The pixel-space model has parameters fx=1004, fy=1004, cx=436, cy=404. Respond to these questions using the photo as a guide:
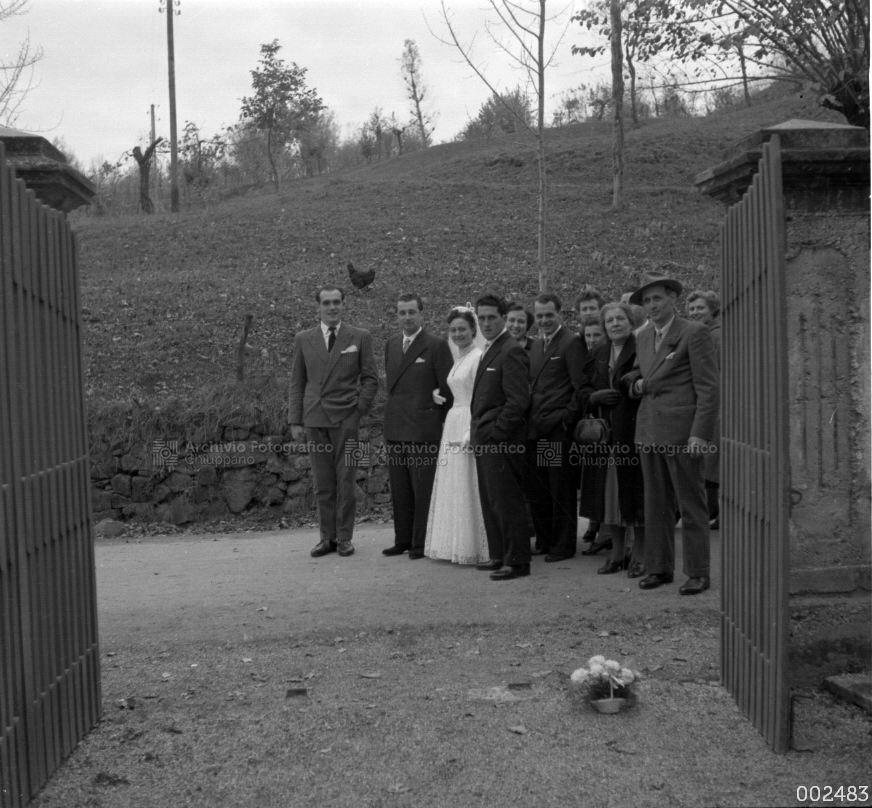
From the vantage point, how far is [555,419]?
26.9 ft

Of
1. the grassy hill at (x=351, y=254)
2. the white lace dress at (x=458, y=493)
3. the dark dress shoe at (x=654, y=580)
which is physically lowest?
the dark dress shoe at (x=654, y=580)

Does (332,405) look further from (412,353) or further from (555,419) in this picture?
(555,419)

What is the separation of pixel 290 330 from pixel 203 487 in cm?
530

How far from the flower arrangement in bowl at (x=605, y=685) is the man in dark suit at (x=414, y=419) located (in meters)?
3.89

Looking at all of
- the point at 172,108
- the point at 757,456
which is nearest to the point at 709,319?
the point at 757,456

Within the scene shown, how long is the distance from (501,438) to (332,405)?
1839mm

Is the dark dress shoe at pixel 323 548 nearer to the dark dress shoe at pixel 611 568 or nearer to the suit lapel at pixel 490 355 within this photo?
the suit lapel at pixel 490 355

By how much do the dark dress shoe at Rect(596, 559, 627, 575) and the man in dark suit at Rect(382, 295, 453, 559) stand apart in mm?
1630

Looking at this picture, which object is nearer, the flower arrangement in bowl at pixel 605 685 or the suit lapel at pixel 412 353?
the flower arrangement in bowl at pixel 605 685

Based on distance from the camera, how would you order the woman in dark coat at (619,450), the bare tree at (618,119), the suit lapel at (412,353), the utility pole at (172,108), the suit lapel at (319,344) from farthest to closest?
the utility pole at (172,108) < the bare tree at (618,119) < the suit lapel at (319,344) < the suit lapel at (412,353) < the woman in dark coat at (619,450)

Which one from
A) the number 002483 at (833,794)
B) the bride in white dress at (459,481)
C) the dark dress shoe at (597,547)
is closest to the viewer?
the number 002483 at (833,794)

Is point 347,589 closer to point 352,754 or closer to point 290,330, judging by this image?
point 352,754

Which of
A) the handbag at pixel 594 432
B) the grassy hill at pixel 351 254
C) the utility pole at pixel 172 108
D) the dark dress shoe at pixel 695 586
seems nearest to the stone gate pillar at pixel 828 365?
the dark dress shoe at pixel 695 586

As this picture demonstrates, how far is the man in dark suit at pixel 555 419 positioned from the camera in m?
8.22
